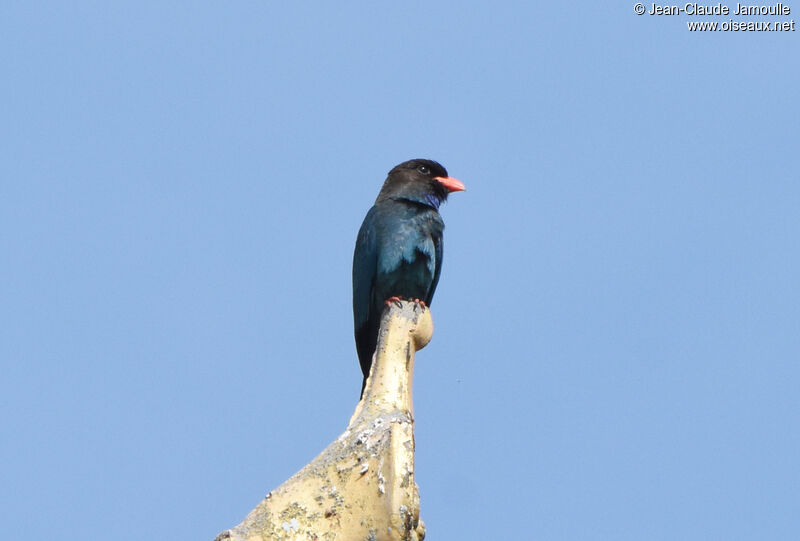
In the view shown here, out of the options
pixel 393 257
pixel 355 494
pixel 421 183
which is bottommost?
pixel 355 494

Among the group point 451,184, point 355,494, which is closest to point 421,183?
point 451,184

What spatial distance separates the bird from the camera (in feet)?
29.7

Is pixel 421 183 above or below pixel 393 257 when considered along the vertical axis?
above

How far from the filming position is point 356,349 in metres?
9.21

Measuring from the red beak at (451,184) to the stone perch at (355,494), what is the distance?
17.4ft

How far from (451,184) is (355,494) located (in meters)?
5.83

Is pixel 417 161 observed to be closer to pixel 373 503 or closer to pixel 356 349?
pixel 356 349

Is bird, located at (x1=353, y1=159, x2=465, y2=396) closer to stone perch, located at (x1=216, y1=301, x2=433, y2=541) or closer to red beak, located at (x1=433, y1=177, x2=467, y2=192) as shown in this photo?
red beak, located at (x1=433, y1=177, x2=467, y2=192)

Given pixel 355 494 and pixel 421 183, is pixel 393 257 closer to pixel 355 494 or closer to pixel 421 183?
pixel 421 183

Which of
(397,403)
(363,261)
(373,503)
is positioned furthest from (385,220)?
(373,503)

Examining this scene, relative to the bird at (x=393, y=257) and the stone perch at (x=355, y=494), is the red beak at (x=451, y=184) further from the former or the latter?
the stone perch at (x=355, y=494)

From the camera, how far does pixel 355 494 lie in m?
4.59

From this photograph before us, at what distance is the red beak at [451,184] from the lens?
10094mm

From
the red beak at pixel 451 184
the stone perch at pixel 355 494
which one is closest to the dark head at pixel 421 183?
the red beak at pixel 451 184
